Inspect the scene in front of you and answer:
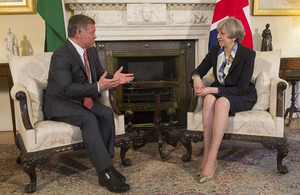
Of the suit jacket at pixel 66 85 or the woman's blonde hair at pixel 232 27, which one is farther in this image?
the woman's blonde hair at pixel 232 27

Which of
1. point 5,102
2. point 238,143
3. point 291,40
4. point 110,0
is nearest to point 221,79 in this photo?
point 238,143

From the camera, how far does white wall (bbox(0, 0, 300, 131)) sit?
138 inches

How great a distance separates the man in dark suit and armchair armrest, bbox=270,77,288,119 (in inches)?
45.5

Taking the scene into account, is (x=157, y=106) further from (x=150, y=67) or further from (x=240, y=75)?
(x=150, y=67)

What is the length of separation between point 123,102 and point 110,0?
1.37 meters

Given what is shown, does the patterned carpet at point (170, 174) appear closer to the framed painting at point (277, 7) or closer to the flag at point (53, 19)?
the flag at point (53, 19)

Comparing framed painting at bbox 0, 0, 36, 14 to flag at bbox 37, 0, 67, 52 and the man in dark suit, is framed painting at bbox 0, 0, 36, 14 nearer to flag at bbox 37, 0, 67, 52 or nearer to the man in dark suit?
flag at bbox 37, 0, 67, 52

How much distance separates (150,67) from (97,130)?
2245 millimetres

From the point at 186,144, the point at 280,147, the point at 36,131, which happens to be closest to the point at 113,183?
the point at 36,131

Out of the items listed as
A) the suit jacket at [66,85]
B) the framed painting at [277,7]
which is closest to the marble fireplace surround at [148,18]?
the framed painting at [277,7]

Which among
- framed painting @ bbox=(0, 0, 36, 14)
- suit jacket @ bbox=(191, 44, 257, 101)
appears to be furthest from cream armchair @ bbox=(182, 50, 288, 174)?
framed painting @ bbox=(0, 0, 36, 14)

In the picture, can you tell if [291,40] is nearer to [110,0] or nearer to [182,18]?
[182,18]

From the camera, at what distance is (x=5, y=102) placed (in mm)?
3715

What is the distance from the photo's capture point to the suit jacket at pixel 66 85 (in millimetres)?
1930
